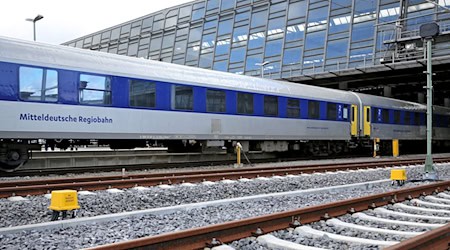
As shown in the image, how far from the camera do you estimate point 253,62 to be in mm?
35656

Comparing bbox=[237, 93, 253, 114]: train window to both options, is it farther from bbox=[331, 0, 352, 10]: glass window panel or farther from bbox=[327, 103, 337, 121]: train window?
bbox=[331, 0, 352, 10]: glass window panel

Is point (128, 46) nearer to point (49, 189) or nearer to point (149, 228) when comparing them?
point (49, 189)

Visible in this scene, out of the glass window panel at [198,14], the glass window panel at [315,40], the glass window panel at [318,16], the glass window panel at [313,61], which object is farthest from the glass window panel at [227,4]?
the glass window panel at [313,61]

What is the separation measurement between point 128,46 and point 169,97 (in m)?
33.0

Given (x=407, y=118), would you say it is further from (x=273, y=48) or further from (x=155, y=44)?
(x=155, y=44)

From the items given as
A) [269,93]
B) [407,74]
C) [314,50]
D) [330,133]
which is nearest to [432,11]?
[407,74]

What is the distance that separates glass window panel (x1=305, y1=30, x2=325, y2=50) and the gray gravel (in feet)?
74.5

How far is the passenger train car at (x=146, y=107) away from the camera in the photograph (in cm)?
1089

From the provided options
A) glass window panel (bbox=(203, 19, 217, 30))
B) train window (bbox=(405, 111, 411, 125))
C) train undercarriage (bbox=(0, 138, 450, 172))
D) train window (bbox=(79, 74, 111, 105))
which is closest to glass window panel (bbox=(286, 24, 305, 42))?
glass window panel (bbox=(203, 19, 217, 30))

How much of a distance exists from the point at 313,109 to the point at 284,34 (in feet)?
53.3

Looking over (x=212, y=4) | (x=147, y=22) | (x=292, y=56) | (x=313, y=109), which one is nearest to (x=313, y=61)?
(x=292, y=56)

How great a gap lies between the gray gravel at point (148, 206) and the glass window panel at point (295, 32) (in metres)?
24.1

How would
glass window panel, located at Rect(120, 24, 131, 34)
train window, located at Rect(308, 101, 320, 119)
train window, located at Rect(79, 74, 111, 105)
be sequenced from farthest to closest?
glass window panel, located at Rect(120, 24, 131, 34), train window, located at Rect(308, 101, 320, 119), train window, located at Rect(79, 74, 111, 105)

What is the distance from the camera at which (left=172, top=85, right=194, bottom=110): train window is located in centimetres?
1420
